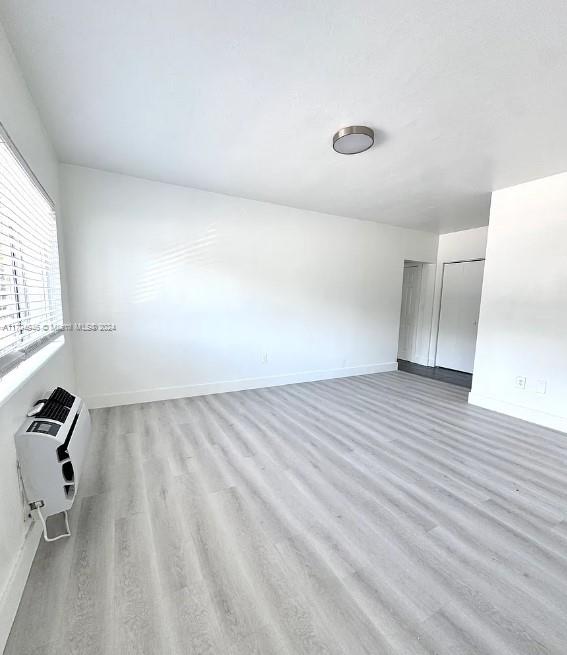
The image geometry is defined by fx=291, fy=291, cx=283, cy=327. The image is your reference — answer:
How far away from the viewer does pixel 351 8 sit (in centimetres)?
127

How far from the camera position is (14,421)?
134 centimetres

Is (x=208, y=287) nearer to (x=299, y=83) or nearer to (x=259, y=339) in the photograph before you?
(x=259, y=339)

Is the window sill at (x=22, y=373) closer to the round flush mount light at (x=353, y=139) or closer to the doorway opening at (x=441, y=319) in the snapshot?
the round flush mount light at (x=353, y=139)

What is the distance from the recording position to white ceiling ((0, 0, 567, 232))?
1.31 m

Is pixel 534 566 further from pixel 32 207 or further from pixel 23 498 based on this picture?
pixel 32 207

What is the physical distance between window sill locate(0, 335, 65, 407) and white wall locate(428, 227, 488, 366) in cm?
588

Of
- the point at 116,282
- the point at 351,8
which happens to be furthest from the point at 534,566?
the point at 116,282

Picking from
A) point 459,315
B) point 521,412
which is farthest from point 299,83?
point 459,315

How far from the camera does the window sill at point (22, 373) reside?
4.08ft

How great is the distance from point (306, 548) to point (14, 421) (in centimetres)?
153

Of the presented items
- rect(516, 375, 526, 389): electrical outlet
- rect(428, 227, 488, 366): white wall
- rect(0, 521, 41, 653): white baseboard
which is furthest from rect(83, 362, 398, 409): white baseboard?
rect(516, 375, 526, 389): electrical outlet

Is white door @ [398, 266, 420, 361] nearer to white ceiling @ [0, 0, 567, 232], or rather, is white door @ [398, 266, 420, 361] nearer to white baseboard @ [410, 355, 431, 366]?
white baseboard @ [410, 355, 431, 366]

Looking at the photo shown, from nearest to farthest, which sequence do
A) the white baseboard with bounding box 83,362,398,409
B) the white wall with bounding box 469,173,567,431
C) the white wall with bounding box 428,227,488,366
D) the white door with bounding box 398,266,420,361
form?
1. the white wall with bounding box 469,173,567,431
2. the white baseboard with bounding box 83,362,398,409
3. the white wall with bounding box 428,227,488,366
4. the white door with bounding box 398,266,420,361

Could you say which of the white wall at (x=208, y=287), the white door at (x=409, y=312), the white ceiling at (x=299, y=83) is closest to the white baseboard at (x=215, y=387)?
the white wall at (x=208, y=287)
